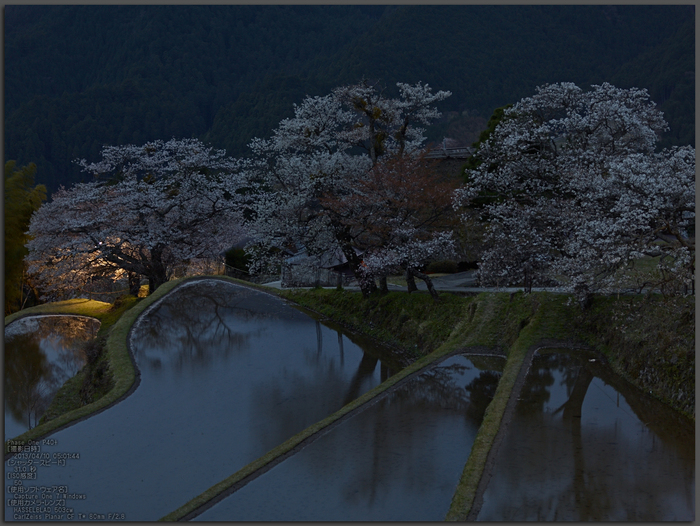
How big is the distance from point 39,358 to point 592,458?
1892 centimetres

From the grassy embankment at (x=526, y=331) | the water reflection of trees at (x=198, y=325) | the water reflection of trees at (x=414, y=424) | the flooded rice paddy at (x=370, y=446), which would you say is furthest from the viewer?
the water reflection of trees at (x=198, y=325)

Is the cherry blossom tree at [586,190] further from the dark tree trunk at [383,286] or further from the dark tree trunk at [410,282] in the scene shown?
the dark tree trunk at [383,286]

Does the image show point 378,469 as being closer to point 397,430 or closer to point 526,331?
point 397,430

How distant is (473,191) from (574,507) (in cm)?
1069

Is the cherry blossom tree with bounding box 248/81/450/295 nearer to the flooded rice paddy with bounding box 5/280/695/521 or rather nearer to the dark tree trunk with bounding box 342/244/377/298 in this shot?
the dark tree trunk with bounding box 342/244/377/298

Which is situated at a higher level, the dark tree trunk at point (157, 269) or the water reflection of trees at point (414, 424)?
the dark tree trunk at point (157, 269)

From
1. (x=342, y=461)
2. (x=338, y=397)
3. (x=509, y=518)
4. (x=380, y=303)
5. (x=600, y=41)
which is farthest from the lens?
(x=600, y=41)

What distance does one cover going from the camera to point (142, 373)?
54.2 feet

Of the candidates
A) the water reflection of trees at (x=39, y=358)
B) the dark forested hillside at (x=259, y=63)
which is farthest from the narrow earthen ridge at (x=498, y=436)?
the dark forested hillside at (x=259, y=63)

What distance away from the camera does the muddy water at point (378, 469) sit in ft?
27.5

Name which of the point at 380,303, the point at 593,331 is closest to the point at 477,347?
the point at 593,331

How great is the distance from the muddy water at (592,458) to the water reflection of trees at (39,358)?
12016mm

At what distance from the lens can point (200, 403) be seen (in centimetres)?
1420

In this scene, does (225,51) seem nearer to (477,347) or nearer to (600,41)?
(600,41)
